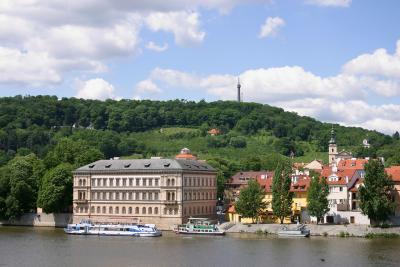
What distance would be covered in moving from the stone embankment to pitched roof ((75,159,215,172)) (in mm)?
13315

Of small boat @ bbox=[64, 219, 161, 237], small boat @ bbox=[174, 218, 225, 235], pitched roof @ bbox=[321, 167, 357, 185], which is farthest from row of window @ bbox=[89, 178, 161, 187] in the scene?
pitched roof @ bbox=[321, 167, 357, 185]

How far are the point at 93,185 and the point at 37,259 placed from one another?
4488 cm

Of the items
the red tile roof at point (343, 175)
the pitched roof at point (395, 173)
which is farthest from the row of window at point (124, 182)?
the pitched roof at point (395, 173)

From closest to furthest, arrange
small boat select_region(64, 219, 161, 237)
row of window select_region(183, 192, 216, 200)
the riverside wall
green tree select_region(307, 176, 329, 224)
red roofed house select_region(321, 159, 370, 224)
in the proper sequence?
green tree select_region(307, 176, 329, 224), small boat select_region(64, 219, 161, 237), red roofed house select_region(321, 159, 370, 224), row of window select_region(183, 192, 216, 200), the riverside wall

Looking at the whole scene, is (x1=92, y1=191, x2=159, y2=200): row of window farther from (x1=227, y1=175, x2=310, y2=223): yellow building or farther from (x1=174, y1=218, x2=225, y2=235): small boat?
(x1=227, y1=175, x2=310, y2=223): yellow building

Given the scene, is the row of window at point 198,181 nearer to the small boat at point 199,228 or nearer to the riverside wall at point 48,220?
the small boat at point 199,228

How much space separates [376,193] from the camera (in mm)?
96625

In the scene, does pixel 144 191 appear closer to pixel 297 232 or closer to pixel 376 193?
pixel 297 232

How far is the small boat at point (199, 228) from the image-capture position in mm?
105000

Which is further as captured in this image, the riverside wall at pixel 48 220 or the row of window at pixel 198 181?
the riverside wall at pixel 48 220

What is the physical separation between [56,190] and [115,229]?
18.4 meters

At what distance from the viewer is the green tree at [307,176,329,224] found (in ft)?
334

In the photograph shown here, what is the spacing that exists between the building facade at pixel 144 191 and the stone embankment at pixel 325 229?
9.91 meters

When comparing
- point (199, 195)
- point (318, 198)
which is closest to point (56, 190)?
point (199, 195)
